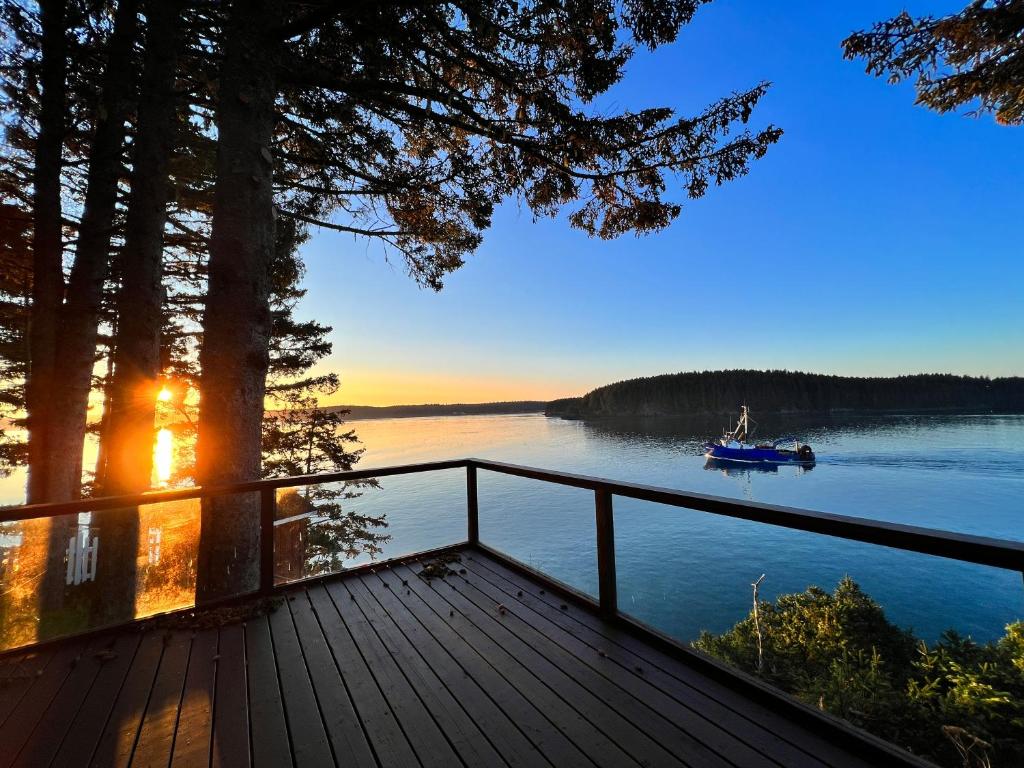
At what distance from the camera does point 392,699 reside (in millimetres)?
1813

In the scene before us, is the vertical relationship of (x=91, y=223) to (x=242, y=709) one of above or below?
above

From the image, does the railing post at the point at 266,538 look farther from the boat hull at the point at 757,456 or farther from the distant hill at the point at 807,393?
the distant hill at the point at 807,393

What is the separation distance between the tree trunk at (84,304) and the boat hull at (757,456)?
124 ft

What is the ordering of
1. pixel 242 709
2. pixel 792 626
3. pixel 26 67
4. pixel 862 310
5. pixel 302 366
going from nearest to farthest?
pixel 242 709 → pixel 26 67 → pixel 792 626 → pixel 302 366 → pixel 862 310

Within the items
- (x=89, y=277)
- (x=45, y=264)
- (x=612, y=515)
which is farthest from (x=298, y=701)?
(x=45, y=264)

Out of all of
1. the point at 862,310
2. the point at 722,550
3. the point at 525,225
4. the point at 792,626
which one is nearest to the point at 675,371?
the point at 862,310

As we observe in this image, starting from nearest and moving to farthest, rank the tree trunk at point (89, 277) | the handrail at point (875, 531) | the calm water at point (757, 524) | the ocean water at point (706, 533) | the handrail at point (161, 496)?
1. the handrail at point (875, 531)
2. the handrail at point (161, 496)
3. the tree trunk at point (89, 277)
4. the ocean water at point (706, 533)
5. the calm water at point (757, 524)

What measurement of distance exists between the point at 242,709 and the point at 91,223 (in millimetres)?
6136

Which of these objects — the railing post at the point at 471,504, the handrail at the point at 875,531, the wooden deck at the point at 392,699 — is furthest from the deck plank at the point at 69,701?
the handrail at the point at 875,531

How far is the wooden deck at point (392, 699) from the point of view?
149 centimetres

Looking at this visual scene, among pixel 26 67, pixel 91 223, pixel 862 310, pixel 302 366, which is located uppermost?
pixel 862 310

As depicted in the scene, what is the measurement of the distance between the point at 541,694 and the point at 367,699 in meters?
0.77

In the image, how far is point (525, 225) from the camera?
504 cm

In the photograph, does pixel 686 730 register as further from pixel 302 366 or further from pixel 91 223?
pixel 302 366
